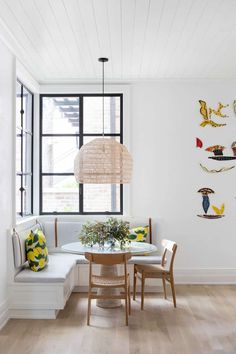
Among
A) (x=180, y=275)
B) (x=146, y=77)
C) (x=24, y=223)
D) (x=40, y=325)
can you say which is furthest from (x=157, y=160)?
(x=40, y=325)

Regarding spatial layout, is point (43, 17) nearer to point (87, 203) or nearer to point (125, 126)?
point (125, 126)

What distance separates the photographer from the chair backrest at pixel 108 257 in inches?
169

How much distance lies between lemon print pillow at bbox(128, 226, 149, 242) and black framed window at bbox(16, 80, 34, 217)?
1431 millimetres

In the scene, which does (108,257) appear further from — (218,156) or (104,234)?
(218,156)

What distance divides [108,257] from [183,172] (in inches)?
91.8

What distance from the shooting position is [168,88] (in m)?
6.26

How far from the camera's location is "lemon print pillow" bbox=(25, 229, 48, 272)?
189 inches

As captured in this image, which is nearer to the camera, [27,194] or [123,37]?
[123,37]

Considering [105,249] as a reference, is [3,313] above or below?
below

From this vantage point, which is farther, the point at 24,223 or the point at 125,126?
the point at 125,126

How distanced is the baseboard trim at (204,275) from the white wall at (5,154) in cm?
259

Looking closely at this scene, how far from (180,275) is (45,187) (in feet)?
7.38

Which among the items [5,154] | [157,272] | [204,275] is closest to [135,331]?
[157,272]

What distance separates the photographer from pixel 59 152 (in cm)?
642
